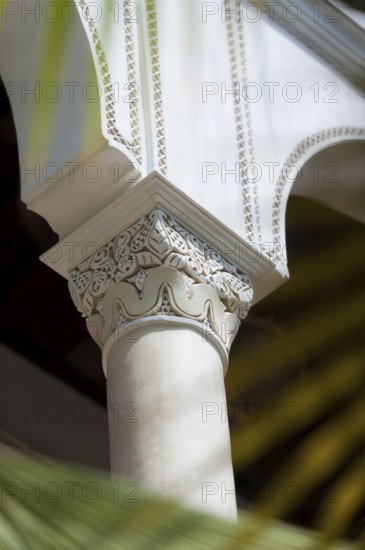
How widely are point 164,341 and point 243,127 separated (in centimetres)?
114

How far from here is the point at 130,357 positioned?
3.31 metres

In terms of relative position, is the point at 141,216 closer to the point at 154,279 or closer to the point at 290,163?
the point at 154,279

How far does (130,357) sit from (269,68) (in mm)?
1665

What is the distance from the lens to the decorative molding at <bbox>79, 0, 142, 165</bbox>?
138 inches

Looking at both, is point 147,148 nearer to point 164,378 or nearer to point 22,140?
point 22,140

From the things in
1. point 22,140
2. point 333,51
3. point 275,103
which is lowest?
point 22,140

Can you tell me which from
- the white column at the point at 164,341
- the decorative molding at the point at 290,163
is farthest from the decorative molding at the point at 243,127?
the white column at the point at 164,341

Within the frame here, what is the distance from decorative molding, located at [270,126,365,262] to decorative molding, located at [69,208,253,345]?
0.37 metres

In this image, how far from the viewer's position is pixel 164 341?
3.33 metres

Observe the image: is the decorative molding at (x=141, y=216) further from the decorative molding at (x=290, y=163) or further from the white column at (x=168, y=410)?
the white column at (x=168, y=410)

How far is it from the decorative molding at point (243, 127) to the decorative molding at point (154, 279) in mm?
300

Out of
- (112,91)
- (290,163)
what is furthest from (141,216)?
(290,163)

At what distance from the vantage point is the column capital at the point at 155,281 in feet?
11.2

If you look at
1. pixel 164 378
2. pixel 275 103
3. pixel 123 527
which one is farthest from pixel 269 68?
pixel 123 527
